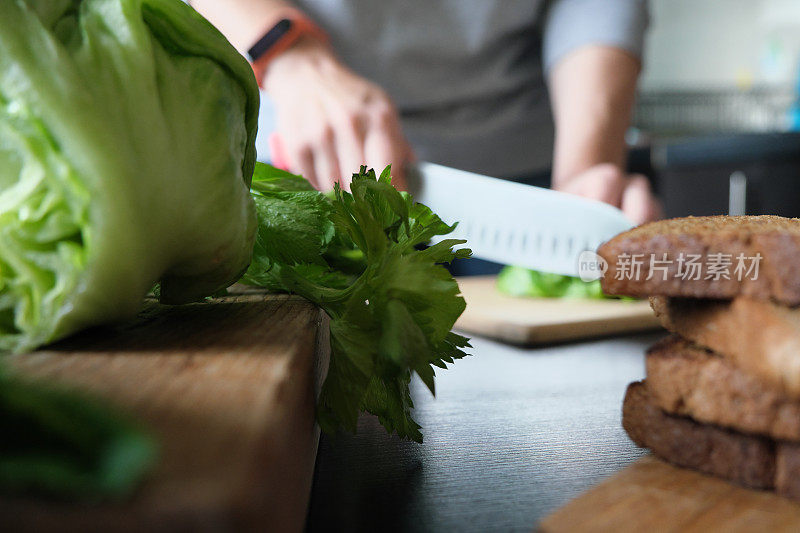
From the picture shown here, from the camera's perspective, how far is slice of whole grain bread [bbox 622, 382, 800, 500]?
0.59 m

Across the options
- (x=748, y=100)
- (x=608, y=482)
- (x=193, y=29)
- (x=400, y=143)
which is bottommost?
(x=608, y=482)

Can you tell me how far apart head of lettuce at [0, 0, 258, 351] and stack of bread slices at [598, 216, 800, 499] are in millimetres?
452

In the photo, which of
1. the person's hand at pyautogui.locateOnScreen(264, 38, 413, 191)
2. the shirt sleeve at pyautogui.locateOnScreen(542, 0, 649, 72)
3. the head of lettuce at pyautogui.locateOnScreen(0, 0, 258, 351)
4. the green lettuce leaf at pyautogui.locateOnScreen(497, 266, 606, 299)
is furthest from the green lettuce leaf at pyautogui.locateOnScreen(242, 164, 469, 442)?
the shirt sleeve at pyautogui.locateOnScreen(542, 0, 649, 72)

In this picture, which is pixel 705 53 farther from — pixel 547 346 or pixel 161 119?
pixel 161 119

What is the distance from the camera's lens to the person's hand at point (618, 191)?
207 cm

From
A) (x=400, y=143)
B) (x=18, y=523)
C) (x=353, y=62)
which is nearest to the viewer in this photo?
(x=18, y=523)

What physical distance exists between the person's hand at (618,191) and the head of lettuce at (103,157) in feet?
5.22

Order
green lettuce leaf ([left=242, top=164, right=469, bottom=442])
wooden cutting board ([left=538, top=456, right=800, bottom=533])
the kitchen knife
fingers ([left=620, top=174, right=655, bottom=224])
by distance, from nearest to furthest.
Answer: wooden cutting board ([left=538, top=456, right=800, bottom=533]) → green lettuce leaf ([left=242, top=164, right=469, bottom=442]) → the kitchen knife → fingers ([left=620, top=174, right=655, bottom=224])

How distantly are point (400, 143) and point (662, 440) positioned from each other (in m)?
1.12

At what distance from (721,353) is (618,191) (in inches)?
60.3

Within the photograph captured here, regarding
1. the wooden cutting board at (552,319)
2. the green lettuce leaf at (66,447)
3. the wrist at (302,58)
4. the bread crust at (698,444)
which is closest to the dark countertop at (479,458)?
the bread crust at (698,444)

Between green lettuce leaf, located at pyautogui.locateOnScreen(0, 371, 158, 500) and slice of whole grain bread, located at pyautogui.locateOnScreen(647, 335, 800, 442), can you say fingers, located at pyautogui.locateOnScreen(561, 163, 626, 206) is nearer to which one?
slice of whole grain bread, located at pyautogui.locateOnScreen(647, 335, 800, 442)

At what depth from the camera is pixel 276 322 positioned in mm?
750

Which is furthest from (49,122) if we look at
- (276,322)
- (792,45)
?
(792,45)
